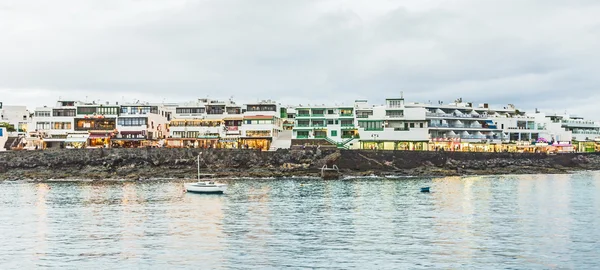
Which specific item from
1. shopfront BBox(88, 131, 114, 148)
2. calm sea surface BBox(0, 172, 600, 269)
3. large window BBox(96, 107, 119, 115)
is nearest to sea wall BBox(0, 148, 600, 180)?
shopfront BBox(88, 131, 114, 148)

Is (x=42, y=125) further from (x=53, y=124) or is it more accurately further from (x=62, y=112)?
(x=62, y=112)

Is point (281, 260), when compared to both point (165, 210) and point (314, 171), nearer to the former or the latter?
point (165, 210)

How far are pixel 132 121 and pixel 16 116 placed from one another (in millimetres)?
47036

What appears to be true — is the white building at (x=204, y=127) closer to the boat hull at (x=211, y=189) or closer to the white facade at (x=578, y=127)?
the boat hull at (x=211, y=189)

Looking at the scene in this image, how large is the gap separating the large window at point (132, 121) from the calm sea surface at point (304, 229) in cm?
5822

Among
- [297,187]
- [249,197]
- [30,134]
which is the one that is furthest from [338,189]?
[30,134]

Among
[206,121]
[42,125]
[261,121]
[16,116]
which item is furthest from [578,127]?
[16,116]

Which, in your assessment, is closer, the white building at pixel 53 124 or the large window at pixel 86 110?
the white building at pixel 53 124

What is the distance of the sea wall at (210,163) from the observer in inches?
4550

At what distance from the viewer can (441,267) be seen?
34375mm

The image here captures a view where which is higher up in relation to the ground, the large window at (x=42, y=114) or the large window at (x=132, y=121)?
the large window at (x=42, y=114)

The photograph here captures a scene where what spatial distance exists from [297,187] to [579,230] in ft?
155

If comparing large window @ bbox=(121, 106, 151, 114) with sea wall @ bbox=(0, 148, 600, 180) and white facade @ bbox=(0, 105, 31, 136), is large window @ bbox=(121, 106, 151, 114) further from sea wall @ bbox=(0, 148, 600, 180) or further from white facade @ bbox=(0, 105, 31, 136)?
white facade @ bbox=(0, 105, 31, 136)

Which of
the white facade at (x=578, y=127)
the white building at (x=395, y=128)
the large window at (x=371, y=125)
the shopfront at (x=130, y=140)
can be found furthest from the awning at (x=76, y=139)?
the white facade at (x=578, y=127)
